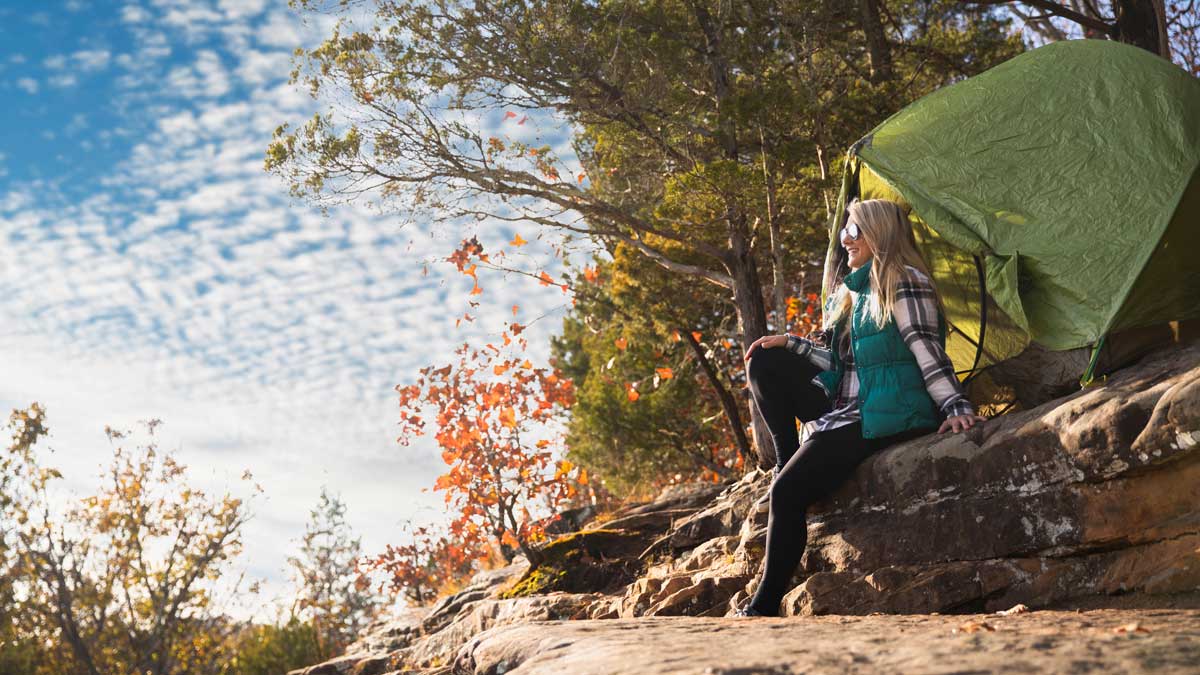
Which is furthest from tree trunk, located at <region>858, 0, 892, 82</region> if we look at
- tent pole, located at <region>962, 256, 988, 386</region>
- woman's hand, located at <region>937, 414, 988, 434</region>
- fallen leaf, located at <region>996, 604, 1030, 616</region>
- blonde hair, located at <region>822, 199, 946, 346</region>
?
fallen leaf, located at <region>996, 604, 1030, 616</region>

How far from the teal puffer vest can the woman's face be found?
0.35m

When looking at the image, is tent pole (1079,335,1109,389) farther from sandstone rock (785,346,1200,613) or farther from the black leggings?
the black leggings

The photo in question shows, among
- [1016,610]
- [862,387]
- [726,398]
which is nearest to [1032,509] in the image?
[1016,610]

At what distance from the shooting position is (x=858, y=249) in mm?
4445

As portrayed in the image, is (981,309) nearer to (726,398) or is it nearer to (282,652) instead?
(726,398)

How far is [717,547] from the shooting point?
218 inches

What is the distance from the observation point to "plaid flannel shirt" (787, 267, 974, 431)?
13.4ft

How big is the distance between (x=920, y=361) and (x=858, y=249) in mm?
640

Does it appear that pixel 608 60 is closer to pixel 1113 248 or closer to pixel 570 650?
pixel 1113 248

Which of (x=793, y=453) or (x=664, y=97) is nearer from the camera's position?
(x=793, y=453)

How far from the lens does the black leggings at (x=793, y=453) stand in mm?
3934

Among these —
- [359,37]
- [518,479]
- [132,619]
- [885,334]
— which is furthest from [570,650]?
[132,619]

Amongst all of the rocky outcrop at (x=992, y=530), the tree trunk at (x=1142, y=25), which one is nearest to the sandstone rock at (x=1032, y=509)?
the rocky outcrop at (x=992, y=530)

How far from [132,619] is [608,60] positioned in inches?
419
